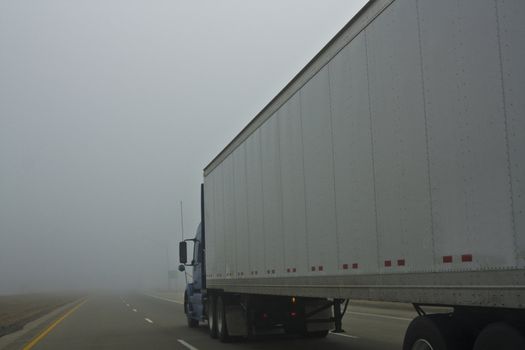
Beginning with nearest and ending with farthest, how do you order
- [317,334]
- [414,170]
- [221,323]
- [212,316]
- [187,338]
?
[414,170], [317,334], [221,323], [212,316], [187,338]

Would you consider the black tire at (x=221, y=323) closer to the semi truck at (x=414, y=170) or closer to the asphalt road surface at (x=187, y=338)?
the asphalt road surface at (x=187, y=338)

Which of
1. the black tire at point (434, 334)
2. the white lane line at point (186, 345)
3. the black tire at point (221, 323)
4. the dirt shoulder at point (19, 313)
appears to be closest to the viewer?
the black tire at point (434, 334)

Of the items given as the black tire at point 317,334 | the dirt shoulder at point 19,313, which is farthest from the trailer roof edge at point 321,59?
the dirt shoulder at point 19,313

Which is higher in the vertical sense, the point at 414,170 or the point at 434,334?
the point at 414,170

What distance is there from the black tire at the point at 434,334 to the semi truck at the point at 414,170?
1 centimetres

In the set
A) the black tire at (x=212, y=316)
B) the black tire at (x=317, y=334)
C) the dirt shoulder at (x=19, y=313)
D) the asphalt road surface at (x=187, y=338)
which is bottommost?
the dirt shoulder at (x=19, y=313)

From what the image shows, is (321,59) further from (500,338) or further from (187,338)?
(187,338)

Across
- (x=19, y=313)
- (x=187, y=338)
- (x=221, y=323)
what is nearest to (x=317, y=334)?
(x=221, y=323)

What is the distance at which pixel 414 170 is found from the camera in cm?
613

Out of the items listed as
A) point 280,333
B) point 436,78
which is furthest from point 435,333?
point 280,333

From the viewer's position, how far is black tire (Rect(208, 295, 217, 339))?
15.9 metres

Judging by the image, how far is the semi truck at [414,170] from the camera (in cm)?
485

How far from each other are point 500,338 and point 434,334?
0.88 metres

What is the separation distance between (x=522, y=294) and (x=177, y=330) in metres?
15.9
